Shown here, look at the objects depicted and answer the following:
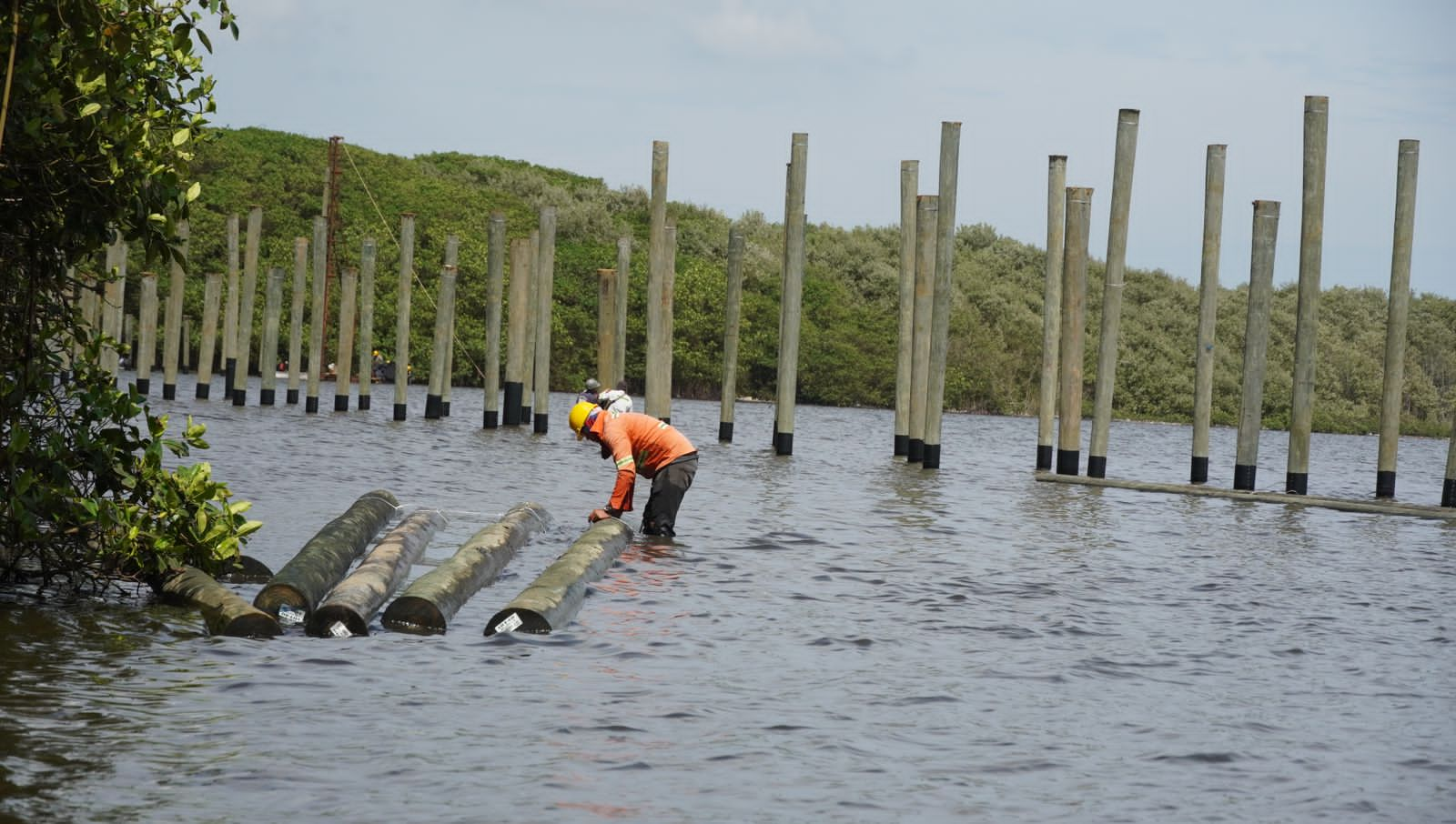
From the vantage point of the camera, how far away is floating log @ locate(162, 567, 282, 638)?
10274 mm

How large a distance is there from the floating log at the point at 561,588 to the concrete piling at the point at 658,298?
1450 cm

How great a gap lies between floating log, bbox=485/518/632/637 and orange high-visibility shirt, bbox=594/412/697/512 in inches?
26.3

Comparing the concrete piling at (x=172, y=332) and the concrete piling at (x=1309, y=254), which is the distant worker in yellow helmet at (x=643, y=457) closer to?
the concrete piling at (x=1309, y=254)

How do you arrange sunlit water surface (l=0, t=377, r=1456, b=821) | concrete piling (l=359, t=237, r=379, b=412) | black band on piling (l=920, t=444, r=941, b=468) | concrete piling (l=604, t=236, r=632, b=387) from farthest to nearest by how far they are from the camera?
concrete piling (l=359, t=237, r=379, b=412) < concrete piling (l=604, t=236, r=632, b=387) < black band on piling (l=920, t=444, r=941, b=468) < sunlit water surface (l=0, t=377, r=1456, b=821)

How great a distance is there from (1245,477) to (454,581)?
14.7m

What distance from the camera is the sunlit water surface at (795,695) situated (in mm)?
7570

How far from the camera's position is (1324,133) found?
72.1ft

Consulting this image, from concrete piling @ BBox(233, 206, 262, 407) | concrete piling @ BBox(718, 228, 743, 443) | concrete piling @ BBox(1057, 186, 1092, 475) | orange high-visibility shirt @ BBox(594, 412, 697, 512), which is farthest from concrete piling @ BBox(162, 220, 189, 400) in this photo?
orange high-visibility shirt @ BBox(594, 412, 697, 512)

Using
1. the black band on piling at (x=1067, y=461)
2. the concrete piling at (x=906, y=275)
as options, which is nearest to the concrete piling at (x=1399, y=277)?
the black band on piling at (x=1067, y=461)

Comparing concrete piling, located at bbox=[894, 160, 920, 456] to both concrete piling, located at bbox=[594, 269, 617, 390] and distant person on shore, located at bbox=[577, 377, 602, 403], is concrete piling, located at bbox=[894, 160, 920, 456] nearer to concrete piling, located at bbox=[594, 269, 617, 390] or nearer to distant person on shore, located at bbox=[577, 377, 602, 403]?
concrete piling, located at bbox=[594, 269, 617, 390]

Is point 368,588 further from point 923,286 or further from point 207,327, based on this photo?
point 207,327

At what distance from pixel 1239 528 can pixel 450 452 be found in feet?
41.9

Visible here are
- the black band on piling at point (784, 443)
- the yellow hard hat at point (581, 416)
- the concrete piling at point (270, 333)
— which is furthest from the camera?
the concrete piling at point (270, 333)

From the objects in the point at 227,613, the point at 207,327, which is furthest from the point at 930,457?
the point at 207,327
